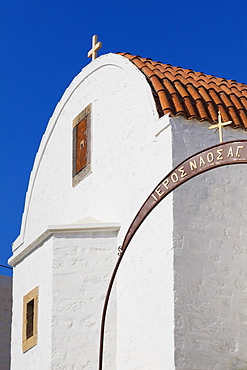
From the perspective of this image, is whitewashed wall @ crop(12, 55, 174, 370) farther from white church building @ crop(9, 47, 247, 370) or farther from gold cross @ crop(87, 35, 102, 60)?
gold cross @ crop(87, 35, 102, 60)

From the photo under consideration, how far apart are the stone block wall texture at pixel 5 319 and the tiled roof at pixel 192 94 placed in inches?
285

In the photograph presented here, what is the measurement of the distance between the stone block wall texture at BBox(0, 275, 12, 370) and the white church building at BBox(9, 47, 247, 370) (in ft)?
14.6

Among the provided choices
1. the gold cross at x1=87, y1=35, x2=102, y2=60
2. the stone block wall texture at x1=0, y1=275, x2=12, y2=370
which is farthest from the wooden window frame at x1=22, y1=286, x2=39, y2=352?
the stone block wall texture at x1=0, y1=275, x2=12, y2=370

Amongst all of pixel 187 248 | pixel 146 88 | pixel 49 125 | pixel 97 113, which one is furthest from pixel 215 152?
pixel 49 125

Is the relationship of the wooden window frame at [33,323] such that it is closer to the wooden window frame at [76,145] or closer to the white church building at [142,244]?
the white church building at [142,244]

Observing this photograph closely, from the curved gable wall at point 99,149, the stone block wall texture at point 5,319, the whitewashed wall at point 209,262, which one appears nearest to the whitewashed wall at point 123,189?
the curved gable wall at point 99,149

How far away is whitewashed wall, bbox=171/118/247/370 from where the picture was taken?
471 inches

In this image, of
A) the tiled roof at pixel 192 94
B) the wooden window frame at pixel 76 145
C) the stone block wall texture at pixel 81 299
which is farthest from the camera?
the wooden window frame at pixel 76 145

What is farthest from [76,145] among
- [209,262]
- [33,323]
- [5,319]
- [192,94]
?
[5,319]

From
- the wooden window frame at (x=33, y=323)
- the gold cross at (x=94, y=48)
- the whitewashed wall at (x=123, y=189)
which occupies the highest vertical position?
the gold cross at (x=94, y=48)

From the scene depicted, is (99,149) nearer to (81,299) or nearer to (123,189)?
(123,189)

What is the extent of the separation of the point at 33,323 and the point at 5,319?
19.0ft

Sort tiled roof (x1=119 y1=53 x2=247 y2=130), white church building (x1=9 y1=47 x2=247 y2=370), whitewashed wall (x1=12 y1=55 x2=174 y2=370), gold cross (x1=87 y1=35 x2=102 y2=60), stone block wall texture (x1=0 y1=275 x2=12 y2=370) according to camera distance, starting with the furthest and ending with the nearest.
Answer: stone block wall texture (x1=0 y1=275 x2=12 y2=370) < gold cross (x1=87 y1=35 x2=102 y2=60) < tiled roof (x1=119 y1=53 x2=247 y2=130) < whitewashed wall (x1=12 y1=55 x2=174 y2=370) < white church building (x1=9 y1=47 x2=247 y2=370)

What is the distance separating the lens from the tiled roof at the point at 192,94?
12984mm
